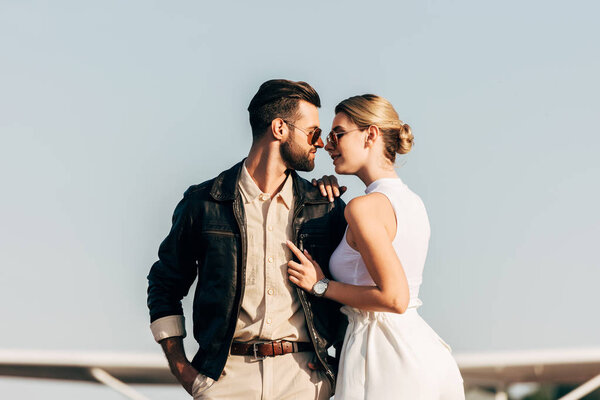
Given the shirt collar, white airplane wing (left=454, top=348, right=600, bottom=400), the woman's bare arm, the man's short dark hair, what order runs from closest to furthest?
the woman's bare arm
the shirt collar
the man's short dark hair
white airplane wing (left=454, top=348, right=600, bottom=400)

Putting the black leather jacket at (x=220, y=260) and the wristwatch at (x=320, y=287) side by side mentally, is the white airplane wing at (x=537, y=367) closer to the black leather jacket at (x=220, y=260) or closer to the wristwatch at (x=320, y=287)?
the black leather jacket at (x=220, y=260)

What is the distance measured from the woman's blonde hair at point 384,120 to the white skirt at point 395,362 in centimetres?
83

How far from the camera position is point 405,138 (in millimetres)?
3809

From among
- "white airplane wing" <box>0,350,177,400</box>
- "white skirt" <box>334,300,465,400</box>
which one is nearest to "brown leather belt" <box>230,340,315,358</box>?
"white skirt" <box>334,300,465,400</box>

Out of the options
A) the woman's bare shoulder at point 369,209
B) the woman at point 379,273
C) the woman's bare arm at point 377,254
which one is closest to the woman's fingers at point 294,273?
the woman at point 379,273

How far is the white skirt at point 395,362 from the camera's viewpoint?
341 cm

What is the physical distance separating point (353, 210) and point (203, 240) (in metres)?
0.99

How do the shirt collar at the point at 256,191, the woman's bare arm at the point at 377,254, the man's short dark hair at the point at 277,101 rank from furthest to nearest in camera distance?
the man's short dark hair at the point at 277,101 < the shirt collar at the point at 256,191 < the woman's bare arm at the point at 377,254

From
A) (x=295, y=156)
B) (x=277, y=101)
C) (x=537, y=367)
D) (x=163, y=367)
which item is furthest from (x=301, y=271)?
(x=537, y=367)

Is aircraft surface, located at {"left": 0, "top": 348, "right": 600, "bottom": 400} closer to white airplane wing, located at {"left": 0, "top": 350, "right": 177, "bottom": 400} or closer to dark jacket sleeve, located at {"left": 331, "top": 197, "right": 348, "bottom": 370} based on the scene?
white airplane wing, located at {"left": 0, "top": 350, "right": 177, "bottom": 400}

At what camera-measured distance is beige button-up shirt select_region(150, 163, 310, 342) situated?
383 cm

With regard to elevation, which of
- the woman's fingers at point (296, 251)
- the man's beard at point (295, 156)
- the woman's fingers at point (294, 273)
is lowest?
the woman's fingers at point (294, 273)

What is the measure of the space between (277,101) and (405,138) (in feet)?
2.70

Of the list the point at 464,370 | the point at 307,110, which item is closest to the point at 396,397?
the point at 307,110
